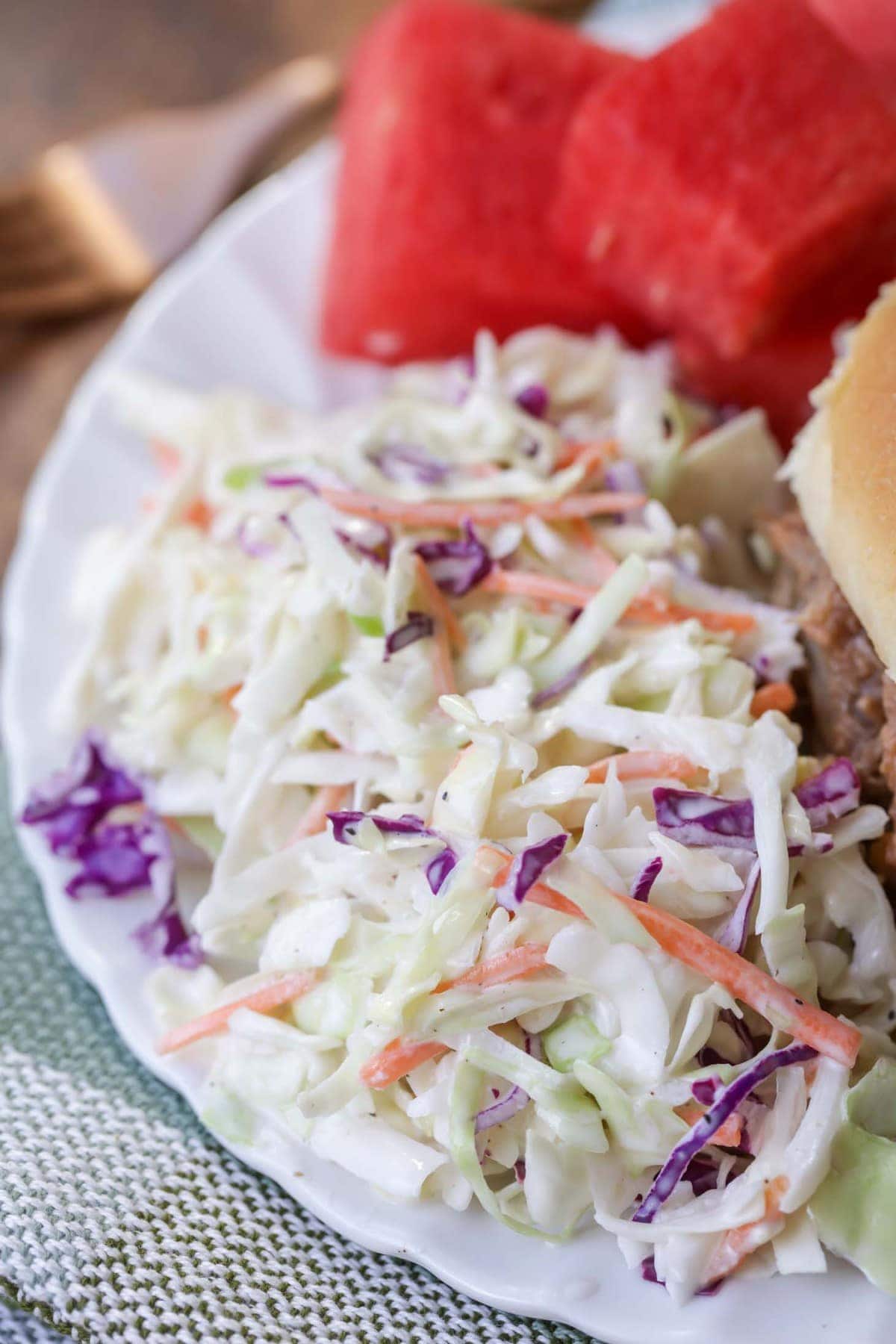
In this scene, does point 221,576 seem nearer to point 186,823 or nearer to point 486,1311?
point 186,823

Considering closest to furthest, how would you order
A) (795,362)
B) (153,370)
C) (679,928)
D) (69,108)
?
1. (679,928)
2. (795,362)
3. (153,370)
4. (69,108)

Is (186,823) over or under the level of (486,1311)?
over

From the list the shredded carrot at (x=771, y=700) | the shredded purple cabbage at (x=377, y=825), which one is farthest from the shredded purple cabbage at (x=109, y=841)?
the shredded carrot at (x=771, y=700)

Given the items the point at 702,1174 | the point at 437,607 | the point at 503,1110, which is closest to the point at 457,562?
the point at 437,607

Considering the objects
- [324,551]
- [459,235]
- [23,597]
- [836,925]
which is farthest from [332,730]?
[459,235]

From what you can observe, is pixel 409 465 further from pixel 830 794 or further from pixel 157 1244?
pixel 157 1244

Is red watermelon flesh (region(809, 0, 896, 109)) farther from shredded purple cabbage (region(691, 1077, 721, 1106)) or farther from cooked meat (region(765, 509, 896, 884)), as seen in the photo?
shredded purple cabbage (region(691, 1077, 721, 1106))
